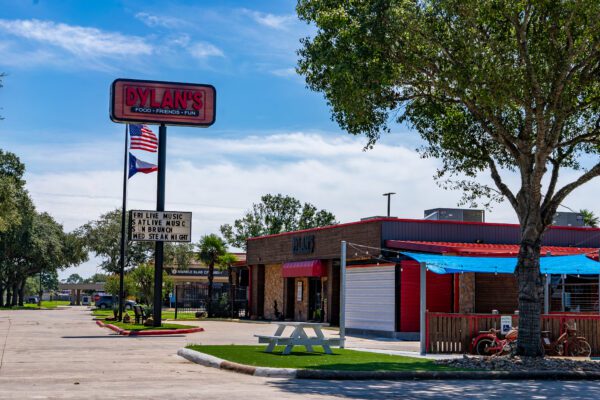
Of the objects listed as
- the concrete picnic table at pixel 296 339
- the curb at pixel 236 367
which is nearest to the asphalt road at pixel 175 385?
the curb at pixel 236 367

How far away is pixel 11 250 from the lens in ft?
258

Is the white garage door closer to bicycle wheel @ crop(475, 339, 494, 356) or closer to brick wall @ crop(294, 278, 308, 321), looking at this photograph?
brick wall @ crop(294, 278, 308, 321)

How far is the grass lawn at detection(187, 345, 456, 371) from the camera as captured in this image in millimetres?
17141

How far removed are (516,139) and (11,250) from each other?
6606cm

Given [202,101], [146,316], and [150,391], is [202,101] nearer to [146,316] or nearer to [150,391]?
[146,316]

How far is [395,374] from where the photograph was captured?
1631 cm

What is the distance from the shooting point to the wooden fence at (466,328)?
22.6 meters

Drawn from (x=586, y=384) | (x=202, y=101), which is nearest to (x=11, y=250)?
(x=202, y=101)

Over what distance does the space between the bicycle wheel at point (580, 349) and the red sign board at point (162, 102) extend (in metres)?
17.0

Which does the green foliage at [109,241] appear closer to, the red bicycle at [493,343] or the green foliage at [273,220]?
the green foliage at [273,220]

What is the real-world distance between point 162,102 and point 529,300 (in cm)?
1826

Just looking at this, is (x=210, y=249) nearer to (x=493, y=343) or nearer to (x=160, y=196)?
(x=160, y=196)

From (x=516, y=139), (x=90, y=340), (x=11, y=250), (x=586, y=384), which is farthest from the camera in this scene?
(x=11, y=250)

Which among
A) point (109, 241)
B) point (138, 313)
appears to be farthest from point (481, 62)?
point (109, 241)
